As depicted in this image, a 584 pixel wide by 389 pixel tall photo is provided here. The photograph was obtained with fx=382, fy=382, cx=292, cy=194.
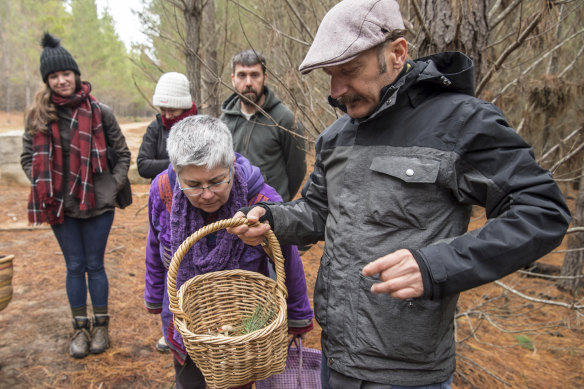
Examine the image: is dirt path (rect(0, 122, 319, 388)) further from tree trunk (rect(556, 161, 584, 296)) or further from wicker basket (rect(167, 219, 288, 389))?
tree trunk (rect(556, 161, 584, 296))

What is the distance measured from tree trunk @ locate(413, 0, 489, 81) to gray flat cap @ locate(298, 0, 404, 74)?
0.88 meters

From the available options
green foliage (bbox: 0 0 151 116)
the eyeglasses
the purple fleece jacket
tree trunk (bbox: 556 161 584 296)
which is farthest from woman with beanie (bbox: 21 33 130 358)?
green foliage (bbox: 0 0 151 116)

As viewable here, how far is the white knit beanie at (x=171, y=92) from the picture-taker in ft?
10.4

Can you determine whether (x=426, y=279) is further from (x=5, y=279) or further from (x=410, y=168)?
(x=5, y=279)

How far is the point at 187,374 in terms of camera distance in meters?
1.97

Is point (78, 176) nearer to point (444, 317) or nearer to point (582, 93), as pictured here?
point (444, 317)

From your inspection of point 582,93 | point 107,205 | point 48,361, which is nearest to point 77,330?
point 48,361

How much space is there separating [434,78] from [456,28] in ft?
2.81

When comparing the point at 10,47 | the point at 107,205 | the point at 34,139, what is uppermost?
the point at 10,47

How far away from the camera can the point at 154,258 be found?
6.61 ft

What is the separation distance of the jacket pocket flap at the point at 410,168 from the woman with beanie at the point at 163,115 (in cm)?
240

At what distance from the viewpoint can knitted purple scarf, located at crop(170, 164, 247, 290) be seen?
1.74 meters

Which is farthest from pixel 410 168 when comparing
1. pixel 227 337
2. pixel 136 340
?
pixel 136 340

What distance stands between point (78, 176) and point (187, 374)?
1699 mm
